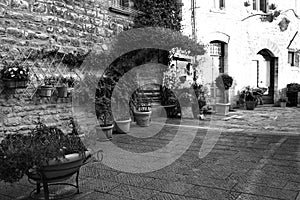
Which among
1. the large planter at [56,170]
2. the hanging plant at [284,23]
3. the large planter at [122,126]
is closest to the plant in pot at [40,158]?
the large planter at [56,170]

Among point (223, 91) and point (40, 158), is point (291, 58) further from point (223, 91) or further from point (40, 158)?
point (40, 158)

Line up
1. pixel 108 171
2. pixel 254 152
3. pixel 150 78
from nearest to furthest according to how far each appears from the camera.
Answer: pixel 108 171 → pixel 254 152 → pixel 150 78

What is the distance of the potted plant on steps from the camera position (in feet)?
31.2

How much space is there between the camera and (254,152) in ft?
15.2

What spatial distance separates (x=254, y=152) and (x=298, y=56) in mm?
10794

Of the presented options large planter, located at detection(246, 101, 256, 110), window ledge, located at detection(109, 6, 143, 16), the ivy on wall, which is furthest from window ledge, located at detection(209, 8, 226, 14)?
window ledge, located at detection(109, 6, 143, 16)

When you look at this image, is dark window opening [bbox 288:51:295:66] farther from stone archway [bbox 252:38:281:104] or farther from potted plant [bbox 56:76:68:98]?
potted plant [bbox 56:76:68:98]

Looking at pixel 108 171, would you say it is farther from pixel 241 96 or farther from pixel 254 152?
pixel 241 96

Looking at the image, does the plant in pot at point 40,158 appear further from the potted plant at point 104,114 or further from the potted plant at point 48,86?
the potted plant at point 104,114

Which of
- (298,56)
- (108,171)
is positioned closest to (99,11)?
(108,171)

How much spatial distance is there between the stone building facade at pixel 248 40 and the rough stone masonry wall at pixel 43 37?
3.69 m

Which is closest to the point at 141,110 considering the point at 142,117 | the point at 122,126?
the point at 142,117

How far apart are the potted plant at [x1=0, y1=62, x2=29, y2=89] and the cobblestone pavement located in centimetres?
185

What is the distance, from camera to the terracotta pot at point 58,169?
2.52 metres
